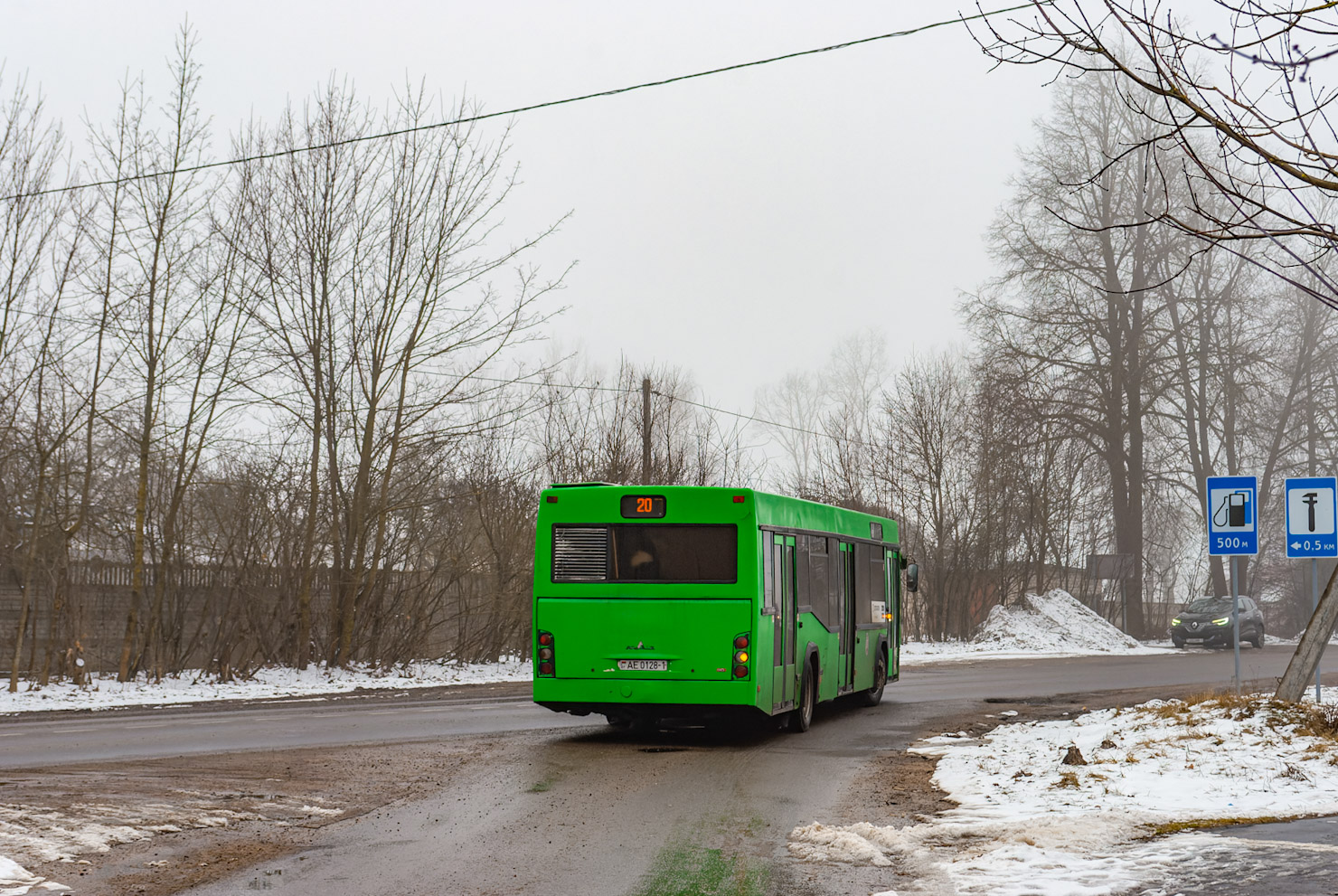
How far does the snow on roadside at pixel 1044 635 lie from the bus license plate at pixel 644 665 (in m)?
25.6

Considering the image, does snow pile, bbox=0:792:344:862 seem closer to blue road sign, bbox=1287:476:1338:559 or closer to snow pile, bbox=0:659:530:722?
snow pile, bbox=0:659:530:722

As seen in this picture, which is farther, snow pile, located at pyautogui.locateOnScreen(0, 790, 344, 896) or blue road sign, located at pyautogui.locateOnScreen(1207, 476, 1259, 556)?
blue road sign, located at pyautogui.locateOnScreen(1207, 476, 1259, 556)

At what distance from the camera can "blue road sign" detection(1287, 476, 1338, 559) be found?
1536cm

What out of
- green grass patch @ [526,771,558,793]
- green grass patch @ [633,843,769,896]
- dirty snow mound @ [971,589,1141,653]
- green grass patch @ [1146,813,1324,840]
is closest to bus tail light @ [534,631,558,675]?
green grass patch @ [526,771,558,793]

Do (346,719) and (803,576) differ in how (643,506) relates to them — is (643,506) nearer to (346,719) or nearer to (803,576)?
(803,576)

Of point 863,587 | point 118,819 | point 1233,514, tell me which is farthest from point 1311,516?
point 118,819

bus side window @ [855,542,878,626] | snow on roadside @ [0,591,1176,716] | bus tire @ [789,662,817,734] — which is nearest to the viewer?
bus tire @ [789,662,817,734]

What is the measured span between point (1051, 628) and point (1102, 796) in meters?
34.5

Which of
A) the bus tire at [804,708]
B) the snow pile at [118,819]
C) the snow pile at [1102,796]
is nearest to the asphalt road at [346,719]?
the bus tire at [804,708]

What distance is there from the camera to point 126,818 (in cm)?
901

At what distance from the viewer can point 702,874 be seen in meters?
7.31

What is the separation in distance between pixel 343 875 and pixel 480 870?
2.42 ft

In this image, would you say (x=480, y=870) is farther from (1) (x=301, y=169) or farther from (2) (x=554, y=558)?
(1) (x=301, y=169)

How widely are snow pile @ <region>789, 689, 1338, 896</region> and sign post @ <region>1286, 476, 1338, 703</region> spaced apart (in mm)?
2271
